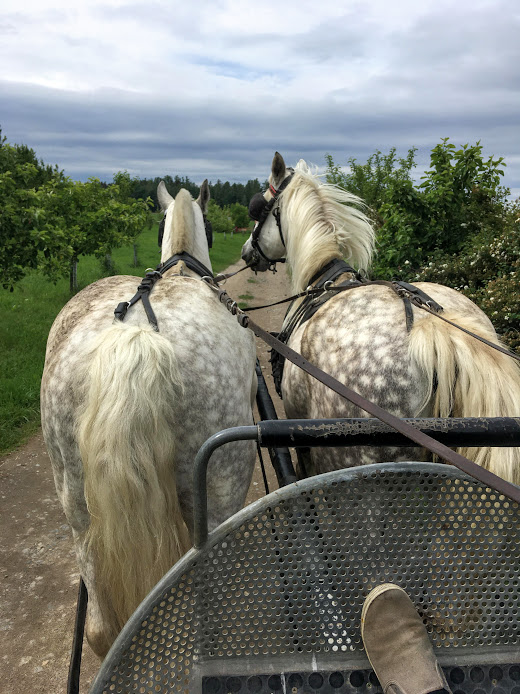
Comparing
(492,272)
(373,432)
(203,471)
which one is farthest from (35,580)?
(492,272)

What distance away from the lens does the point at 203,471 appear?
1.15 metres

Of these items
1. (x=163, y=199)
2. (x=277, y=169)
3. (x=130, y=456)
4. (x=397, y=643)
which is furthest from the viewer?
(x=163, y=199)

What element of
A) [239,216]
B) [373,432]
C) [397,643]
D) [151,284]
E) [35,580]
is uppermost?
[239,216]

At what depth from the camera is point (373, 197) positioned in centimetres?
1227

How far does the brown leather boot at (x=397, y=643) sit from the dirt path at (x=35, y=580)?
7.48 ft

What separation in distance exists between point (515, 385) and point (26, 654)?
116 inches

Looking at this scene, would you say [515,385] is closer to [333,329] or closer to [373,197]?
[333,329]

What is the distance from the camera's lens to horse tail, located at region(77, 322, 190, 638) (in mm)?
1791

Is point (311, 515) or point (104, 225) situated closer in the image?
point (311, 515)

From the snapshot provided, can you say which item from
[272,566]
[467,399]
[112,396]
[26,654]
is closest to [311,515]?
[272,566]

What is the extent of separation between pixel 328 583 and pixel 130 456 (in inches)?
37.1

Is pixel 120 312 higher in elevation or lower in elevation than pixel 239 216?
lower

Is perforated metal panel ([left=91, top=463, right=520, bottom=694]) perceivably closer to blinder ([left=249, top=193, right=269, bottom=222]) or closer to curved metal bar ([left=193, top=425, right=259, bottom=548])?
curved metal bar ([left=193, top=425, right=259, bottom=548])

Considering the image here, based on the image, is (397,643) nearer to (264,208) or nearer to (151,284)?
(151,284)
